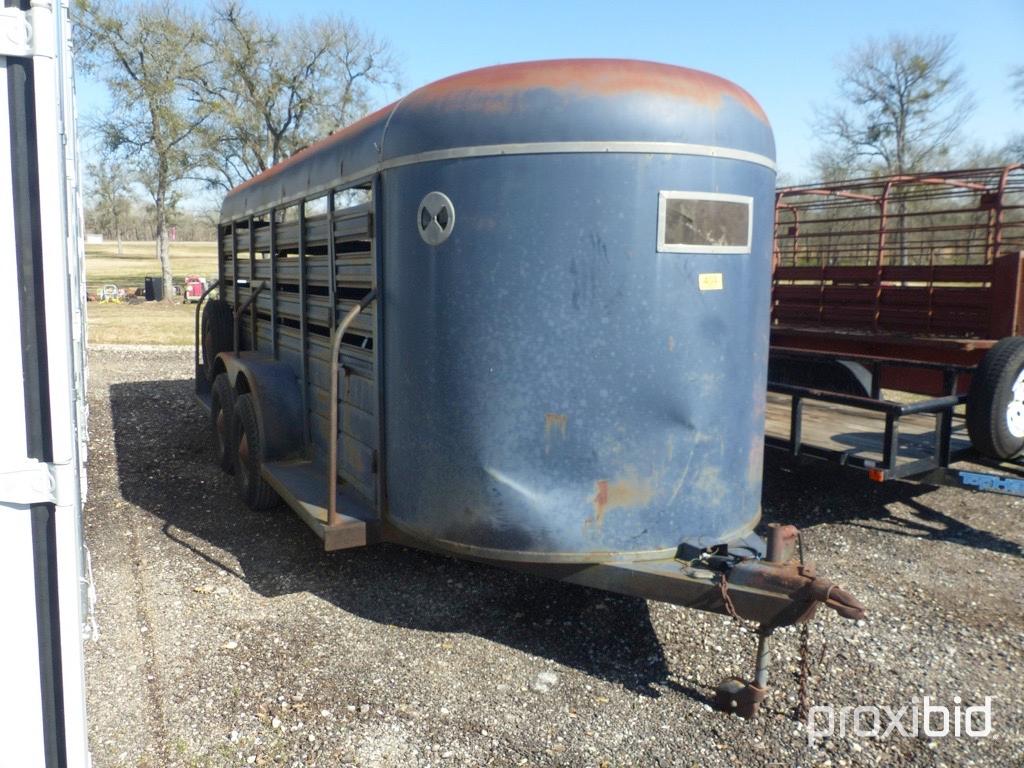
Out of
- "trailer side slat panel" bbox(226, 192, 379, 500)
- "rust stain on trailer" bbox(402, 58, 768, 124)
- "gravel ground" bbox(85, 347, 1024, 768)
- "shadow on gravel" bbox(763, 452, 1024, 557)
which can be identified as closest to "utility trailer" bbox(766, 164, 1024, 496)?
"shadow on gravel" bbox(763, 452, 1024, 557)

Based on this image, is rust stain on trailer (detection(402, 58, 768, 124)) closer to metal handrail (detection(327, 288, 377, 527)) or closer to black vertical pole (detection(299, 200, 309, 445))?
→ metal handrail (detection(327, 288, 377, 527))

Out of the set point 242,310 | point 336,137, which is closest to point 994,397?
point 336,137

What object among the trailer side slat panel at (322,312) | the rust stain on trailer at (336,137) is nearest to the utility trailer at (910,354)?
the trailer side slat panel at (322,312)

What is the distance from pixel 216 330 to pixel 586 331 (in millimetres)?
5271

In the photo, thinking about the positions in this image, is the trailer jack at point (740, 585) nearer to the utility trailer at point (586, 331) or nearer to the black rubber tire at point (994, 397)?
the utility trailer at point (586, 331)

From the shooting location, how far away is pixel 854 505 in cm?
638

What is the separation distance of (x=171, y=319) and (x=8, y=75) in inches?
867

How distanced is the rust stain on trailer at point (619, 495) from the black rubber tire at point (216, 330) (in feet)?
16.1

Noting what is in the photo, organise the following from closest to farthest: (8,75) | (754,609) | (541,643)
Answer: (8,75)
(754,609)
(541,643)

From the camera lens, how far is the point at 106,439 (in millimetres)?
8469

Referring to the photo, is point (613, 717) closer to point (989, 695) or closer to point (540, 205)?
point (989, 695)

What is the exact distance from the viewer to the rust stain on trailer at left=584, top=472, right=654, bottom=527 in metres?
3.64

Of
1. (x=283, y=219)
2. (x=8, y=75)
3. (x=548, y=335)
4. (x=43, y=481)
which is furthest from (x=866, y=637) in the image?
(x=283, y=219)

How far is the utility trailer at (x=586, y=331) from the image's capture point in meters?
3.47
